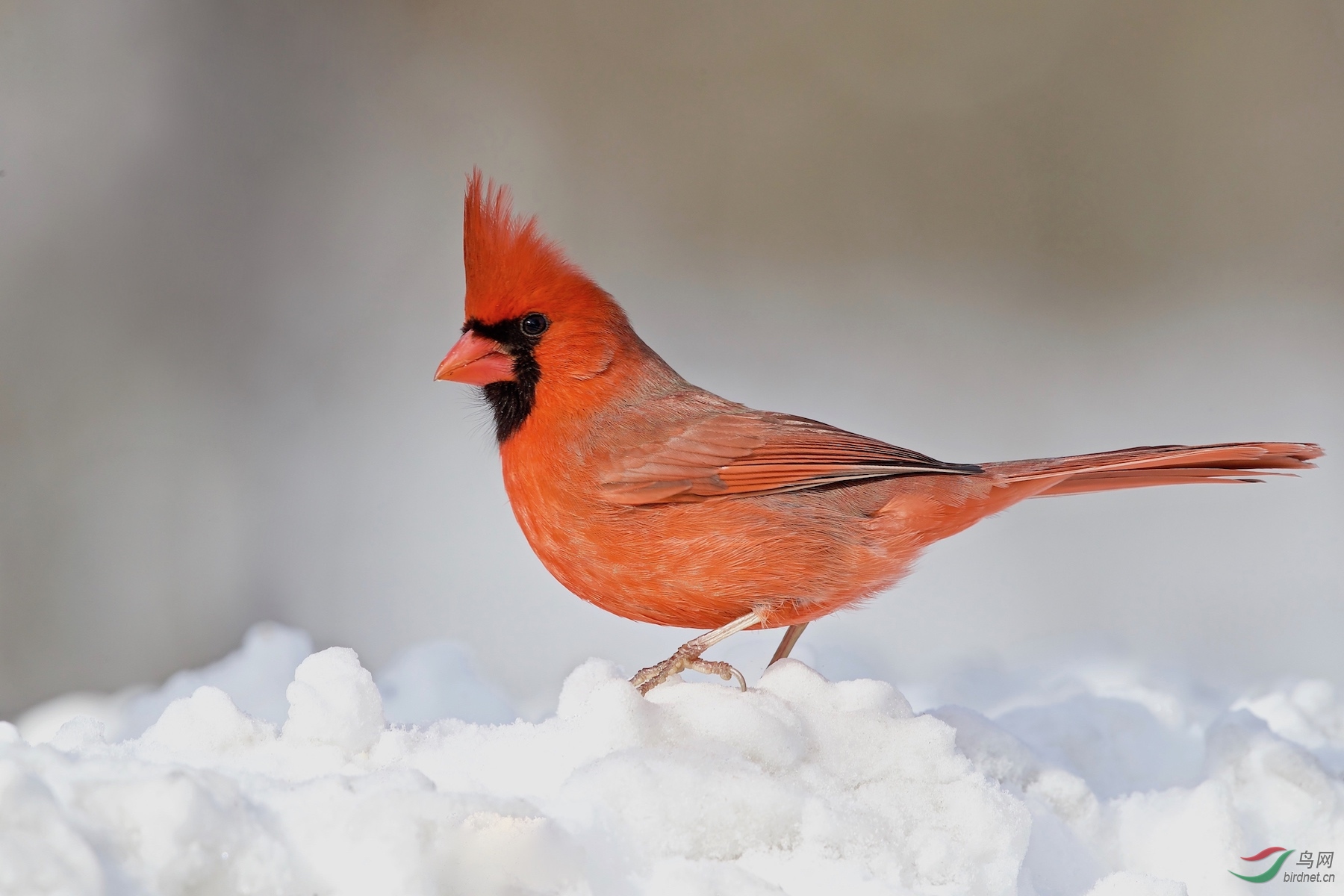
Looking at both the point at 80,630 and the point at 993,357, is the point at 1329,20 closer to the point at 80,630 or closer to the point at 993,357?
the point at 993,357

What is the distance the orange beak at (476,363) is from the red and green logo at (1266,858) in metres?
1.05

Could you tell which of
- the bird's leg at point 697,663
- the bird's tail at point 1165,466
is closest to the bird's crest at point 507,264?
the bird's leg at point 697,663

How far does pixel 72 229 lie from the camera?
2188 millimetres

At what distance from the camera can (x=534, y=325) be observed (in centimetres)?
140

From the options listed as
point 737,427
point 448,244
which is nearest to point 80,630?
point 448,244

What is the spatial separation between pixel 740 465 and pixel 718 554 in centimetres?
12

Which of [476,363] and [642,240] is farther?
[642,240]

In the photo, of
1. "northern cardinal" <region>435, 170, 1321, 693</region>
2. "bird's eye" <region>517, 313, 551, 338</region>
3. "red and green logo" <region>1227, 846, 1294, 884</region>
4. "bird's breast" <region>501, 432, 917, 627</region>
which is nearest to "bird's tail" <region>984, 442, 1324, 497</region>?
"northern cardinal" <region>435, 170, 1321, 693</region>

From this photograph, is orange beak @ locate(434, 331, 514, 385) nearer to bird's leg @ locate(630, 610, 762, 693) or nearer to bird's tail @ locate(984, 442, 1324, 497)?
bird's leg @ locate(630, 610, 762, 693)

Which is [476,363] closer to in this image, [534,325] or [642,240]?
[534,325]

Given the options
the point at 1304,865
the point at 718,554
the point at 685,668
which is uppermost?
the point at 718,554

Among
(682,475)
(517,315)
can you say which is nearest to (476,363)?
(517,315)

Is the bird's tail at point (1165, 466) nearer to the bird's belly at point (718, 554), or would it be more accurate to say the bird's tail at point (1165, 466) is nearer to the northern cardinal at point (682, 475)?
the northern cardinal at point (682, 475)

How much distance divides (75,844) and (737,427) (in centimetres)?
87
